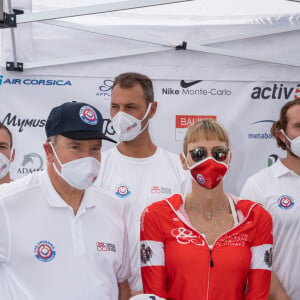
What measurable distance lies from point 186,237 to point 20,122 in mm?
1860

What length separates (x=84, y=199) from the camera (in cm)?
193

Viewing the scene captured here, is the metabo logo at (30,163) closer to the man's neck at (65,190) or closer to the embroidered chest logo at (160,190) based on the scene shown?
the embroidered chest logo at (160,190)

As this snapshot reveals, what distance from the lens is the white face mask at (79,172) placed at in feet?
6.02

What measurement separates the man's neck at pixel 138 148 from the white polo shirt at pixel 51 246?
34.2 inches

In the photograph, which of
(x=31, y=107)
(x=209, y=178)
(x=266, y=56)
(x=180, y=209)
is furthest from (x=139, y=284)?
(x=266, y=56)

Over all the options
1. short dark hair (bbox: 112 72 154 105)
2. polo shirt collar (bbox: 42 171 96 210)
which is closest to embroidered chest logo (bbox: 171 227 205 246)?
polo shirt collar (bbox: 42 171 96 210)

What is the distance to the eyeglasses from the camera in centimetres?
209

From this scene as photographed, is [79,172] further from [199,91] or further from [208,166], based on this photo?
[199,91]

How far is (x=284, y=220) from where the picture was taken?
8.34 feet

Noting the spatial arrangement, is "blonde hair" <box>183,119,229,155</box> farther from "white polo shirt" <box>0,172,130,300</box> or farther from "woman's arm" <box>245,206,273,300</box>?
"white polo shirt" <box>0,172,130,300</box>

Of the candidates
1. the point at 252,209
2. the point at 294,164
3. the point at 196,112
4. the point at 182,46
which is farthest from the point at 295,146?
the point at 182,46

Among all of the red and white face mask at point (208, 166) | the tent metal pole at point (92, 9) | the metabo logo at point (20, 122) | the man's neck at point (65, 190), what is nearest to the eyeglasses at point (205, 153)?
the red and white face mask at point (208, 166)

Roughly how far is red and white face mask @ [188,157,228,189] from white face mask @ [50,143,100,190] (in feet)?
1.49

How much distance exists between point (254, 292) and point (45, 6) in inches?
91.4
